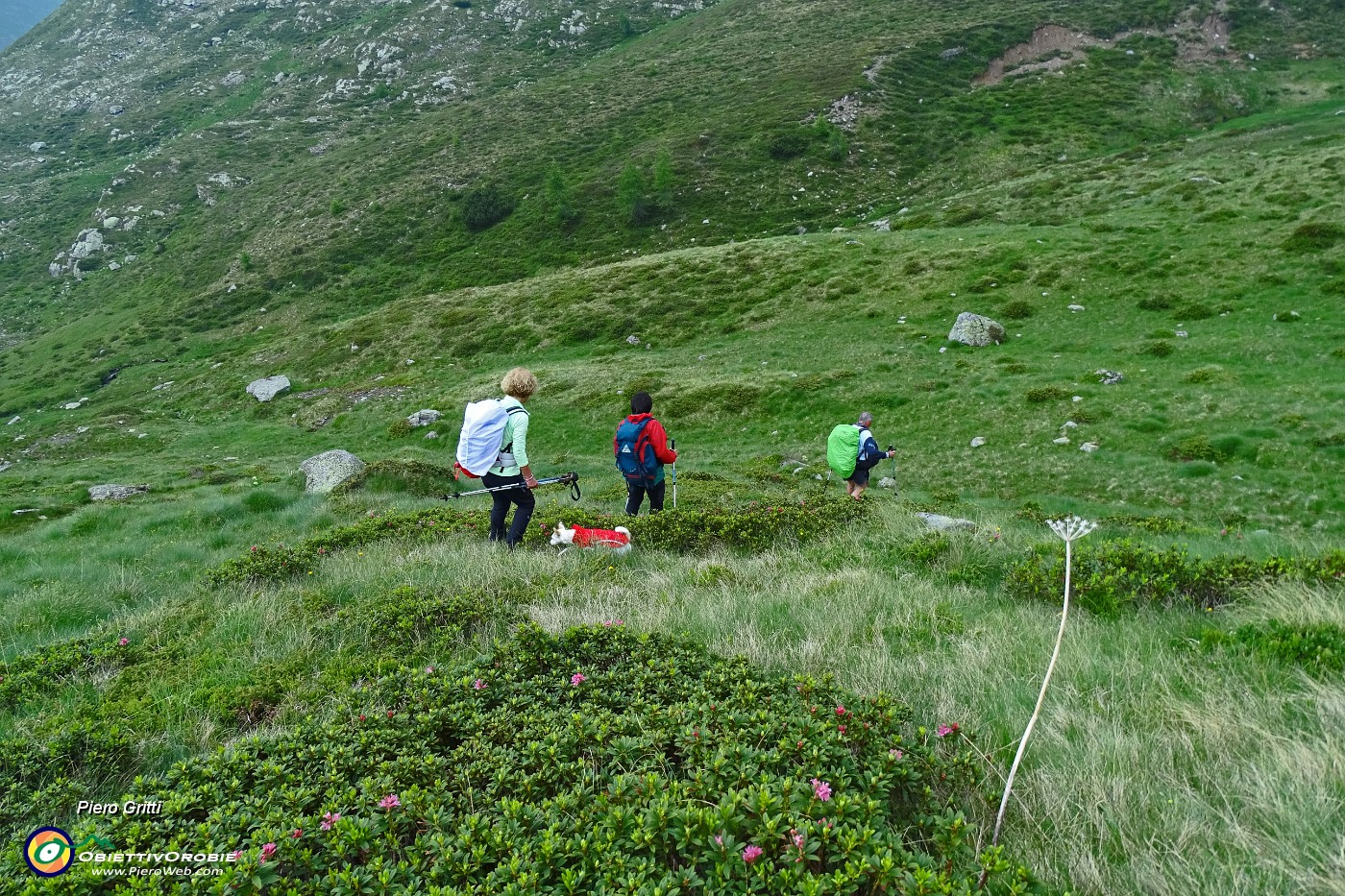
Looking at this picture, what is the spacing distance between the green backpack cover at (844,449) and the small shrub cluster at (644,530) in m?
4.12

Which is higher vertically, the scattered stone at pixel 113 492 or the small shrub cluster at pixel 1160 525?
the scattered stone at pixel 113 492

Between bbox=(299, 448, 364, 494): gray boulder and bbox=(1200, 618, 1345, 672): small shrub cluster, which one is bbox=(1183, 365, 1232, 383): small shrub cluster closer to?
bbox=(1200, 618, 1345, 672): small shrub cluster

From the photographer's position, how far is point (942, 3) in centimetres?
9269

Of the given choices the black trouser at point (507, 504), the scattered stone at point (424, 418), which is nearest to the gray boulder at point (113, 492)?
Answer: the scattered stone at point (424, 418)

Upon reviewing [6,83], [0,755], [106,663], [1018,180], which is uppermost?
[6,83]

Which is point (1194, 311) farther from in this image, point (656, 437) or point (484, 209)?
point (484, 209)

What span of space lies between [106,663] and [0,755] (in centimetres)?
202

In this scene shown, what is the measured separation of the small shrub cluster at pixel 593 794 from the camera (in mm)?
2545

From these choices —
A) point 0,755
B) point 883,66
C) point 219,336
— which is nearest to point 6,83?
point 219,336

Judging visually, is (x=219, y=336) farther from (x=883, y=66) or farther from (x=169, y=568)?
(x=883, y=66)

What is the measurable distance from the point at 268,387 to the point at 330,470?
89.7ft

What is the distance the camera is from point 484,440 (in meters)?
9.22

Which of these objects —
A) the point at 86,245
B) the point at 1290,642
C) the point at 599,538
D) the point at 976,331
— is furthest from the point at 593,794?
the point at 86,245

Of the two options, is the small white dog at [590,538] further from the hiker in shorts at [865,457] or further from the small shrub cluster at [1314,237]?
the small shrub cluster at [1314,237]
